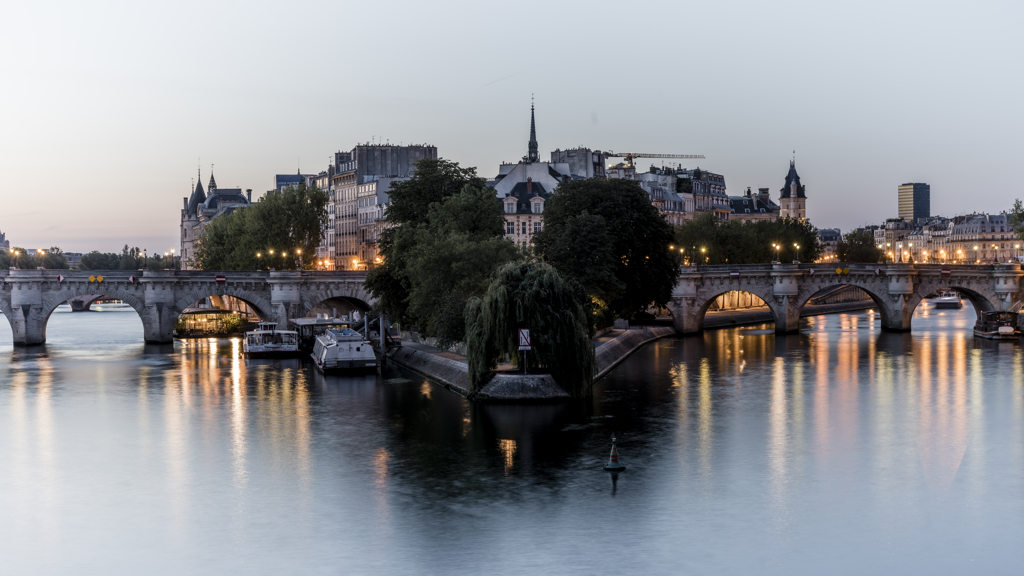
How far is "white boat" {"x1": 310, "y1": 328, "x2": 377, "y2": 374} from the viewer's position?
234ft

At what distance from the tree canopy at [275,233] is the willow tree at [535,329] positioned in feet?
203

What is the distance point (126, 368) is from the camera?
Result: 2975 inches

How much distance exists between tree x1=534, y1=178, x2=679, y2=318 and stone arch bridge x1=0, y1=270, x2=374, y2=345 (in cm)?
1804

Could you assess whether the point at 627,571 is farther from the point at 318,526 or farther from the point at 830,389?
the point at 830,389

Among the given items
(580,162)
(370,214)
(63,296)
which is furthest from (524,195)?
(63,296)

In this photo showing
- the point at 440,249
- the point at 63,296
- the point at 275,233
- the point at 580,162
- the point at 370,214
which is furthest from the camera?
the point at 370,214

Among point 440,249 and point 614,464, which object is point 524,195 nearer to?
point 440,249

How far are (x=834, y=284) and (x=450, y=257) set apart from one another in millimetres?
46033

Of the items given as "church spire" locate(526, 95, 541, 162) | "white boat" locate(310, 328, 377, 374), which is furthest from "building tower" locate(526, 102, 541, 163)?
"white boat" locate(310, 328, 377, 374)

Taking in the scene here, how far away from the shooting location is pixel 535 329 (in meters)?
53.3

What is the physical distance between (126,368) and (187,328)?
2627 centimetres

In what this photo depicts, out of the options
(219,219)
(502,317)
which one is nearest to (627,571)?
(502,317)

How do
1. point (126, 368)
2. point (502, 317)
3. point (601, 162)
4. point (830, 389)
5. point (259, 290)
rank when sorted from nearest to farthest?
point (502, 317)
point (830, 389)
point (126, 368)
point (259, 290)
point (601, 162)

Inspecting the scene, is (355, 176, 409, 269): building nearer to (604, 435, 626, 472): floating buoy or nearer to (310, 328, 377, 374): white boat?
(310, 328, 377, 374): white boat
